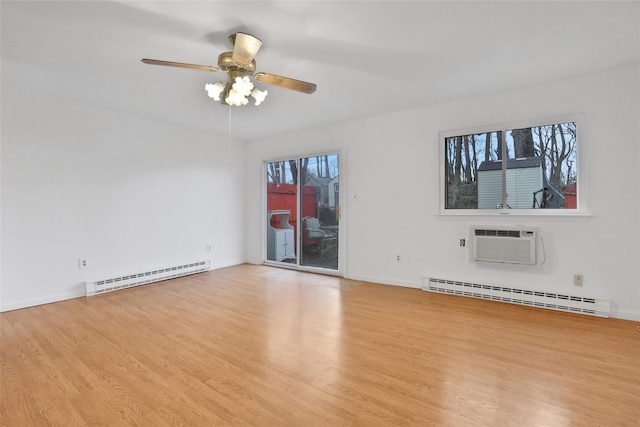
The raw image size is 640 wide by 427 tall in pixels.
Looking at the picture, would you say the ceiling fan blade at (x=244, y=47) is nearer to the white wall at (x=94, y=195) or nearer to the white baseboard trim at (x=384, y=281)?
the white wall at (x=94, y=195)

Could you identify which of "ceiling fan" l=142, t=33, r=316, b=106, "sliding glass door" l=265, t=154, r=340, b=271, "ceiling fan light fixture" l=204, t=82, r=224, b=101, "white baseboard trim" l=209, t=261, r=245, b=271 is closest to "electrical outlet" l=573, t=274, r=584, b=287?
"sliding glass door" l=265, t=154, r=340, b=271

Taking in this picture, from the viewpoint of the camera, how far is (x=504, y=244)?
Result: 352 centimetres

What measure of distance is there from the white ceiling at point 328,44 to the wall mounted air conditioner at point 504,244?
166 centimetres

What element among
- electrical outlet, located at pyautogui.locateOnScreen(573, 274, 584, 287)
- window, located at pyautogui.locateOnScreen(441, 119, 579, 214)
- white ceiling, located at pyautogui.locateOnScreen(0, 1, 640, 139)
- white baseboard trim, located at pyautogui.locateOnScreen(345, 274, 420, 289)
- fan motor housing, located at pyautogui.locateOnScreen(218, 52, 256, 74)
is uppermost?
white ceiling, located at pyautogui.locateOnScreen(0, 1, 640, 139)

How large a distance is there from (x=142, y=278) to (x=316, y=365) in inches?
136

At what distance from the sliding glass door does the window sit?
1.84 meters

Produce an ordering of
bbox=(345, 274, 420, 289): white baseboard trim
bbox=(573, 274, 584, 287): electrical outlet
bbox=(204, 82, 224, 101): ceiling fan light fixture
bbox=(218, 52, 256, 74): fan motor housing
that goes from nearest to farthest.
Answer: bbox=(218, 52, 256, 74): fan motor housing
bbox=(204, 82, 224, 101): ceiling fan light fixture
bbox=(573, 274, 584, 287): electrical outlet
bbox=(345, 274, 420, 289): white baseboard trim

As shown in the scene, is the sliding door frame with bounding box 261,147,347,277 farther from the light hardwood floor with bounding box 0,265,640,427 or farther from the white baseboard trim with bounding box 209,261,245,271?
the light hardwood floor with bounding box 0,265,640,427

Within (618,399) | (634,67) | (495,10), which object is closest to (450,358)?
(618,399)

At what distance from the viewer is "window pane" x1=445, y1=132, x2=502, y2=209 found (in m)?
3.75

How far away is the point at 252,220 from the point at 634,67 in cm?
567

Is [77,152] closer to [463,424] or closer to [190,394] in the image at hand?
[190,394]

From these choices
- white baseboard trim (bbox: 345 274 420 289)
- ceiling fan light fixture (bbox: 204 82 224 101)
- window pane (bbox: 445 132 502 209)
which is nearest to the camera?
ceiling fan light fixture (bbox: 204 82 224 101)

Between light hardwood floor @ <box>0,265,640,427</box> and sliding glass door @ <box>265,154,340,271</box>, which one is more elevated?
sliding glass door @ <box>265,154,340,271</box>
